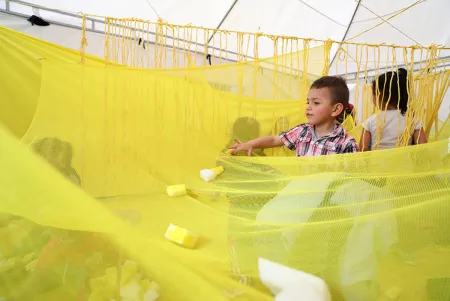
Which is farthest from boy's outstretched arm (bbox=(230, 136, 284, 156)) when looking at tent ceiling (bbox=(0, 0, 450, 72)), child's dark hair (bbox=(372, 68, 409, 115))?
tent ceiling (bbox=(0, 0, 450, 72))

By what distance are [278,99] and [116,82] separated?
0.80 metres

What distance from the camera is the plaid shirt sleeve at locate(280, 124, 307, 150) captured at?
48.1 inches

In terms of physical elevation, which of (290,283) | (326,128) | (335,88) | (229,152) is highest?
(335,88)

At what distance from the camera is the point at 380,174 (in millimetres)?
645

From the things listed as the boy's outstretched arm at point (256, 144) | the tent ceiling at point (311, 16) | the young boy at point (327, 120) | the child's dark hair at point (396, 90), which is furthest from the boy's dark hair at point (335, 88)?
the tent ceiling at point (311, 16)

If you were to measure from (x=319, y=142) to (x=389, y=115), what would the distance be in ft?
1.80

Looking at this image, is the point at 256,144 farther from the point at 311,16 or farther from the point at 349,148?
the point at 311,16

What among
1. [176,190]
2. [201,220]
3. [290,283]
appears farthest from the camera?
[176,190]

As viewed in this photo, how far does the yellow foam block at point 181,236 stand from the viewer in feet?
1.88

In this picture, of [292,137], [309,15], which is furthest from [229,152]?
[309,15]

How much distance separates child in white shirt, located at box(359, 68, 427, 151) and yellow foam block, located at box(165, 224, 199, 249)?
1.04 metres

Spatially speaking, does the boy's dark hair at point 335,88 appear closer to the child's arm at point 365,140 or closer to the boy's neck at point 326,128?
the boy's neck at point 326,128

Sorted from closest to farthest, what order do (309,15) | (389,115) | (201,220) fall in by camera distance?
(201,220) → (389,115) → (309,15)

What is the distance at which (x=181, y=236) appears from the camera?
603mm
